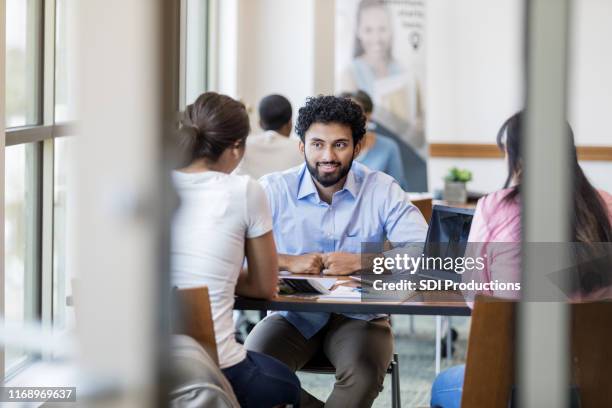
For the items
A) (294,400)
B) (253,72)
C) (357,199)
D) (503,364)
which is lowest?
(294,400)

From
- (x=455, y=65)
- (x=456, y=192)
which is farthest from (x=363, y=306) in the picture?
(x=455, y=65)

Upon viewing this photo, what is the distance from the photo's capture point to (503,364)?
7.48ft

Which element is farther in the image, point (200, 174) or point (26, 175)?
point (26, 175)

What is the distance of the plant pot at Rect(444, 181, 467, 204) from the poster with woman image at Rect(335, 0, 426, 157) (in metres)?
2.06

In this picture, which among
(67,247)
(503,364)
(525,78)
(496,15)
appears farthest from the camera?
(496,15)

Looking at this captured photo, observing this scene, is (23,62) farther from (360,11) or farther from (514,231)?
(360,11)

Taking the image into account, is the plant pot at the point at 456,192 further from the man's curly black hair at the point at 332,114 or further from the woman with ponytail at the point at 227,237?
the woman with ponytail at the point at 227,237

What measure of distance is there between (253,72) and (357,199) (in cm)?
434

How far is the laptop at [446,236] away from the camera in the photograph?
2.79 meters

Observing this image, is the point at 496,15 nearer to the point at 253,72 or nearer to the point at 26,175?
the point at 253,72

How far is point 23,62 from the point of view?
3.66 meters

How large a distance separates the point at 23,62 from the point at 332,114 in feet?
4.20

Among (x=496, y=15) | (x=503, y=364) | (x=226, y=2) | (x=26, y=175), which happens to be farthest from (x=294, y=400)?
(x=496, y=15)

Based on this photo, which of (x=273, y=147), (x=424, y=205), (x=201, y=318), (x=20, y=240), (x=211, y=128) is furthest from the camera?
(x=273, y=147)
